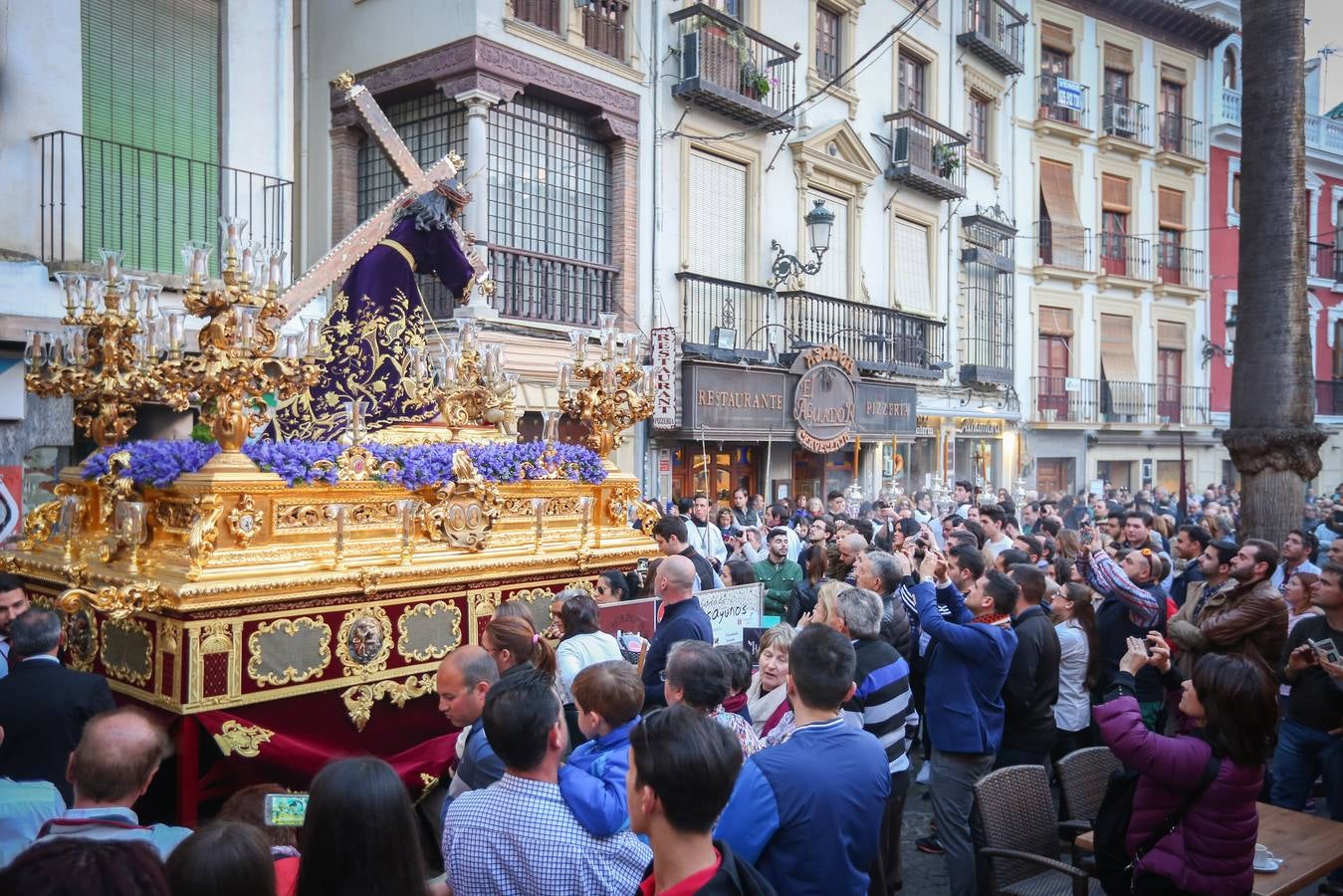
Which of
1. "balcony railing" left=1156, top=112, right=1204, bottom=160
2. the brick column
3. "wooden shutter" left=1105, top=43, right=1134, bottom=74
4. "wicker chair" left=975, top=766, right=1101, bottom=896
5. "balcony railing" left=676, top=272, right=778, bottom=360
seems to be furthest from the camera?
"balcony railing" left=1156, top=112, right=1204, bottom=160

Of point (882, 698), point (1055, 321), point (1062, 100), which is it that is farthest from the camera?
point (1055, 321)

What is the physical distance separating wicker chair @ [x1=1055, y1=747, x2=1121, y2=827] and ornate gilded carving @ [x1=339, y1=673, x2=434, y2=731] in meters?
3.55

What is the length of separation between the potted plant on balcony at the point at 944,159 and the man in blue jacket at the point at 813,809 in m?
17.7

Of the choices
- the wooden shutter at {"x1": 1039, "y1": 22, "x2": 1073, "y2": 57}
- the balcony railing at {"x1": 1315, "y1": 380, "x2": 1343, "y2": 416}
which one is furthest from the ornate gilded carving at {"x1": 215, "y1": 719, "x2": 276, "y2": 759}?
the balcony railing at {"x1": 1315, "y1": 380, "x2": 1343, "y2": 416}

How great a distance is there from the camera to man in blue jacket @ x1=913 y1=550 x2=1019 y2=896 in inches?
189

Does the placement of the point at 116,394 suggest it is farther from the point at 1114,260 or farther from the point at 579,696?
the point at 1114,260

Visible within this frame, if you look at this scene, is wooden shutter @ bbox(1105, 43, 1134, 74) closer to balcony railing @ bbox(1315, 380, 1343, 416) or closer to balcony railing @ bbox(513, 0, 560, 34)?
balcony railing @ bbox(1315, 380, 1343, 416)

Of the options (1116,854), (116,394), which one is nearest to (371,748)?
(116,394)

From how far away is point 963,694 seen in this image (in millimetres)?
4875

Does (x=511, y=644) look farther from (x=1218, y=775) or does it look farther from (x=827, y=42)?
(x=827, y=42)

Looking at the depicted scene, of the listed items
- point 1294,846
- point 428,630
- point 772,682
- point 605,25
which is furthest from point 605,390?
point 605,25

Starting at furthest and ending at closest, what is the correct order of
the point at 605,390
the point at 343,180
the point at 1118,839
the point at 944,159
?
the point at 944,159 → the point at 343,180 → the point at 605,390 → the point at 1118,839

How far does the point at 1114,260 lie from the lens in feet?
79.1

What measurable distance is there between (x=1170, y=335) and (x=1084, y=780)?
78.6 ft
